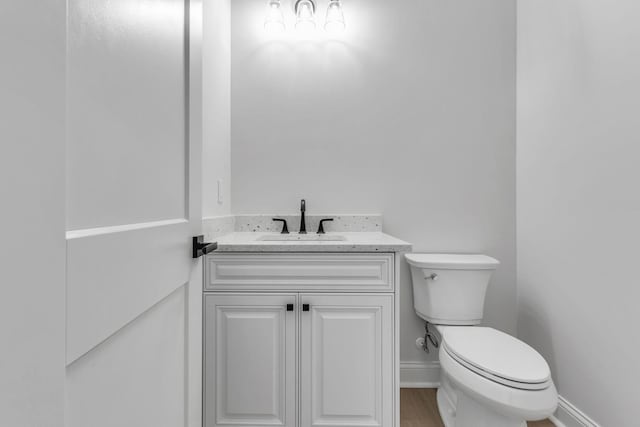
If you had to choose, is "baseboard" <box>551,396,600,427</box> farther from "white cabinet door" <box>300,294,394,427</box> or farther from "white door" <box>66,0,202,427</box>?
"white door" <box>66,0,202,427</box>

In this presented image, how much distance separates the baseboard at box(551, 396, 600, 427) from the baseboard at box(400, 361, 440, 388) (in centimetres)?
55

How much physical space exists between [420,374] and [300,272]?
1.08m

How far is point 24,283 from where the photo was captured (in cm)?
29

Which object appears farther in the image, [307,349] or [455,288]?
[455,288]

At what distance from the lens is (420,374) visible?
1.82m

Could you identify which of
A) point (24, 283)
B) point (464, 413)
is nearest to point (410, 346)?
point (464, 413)

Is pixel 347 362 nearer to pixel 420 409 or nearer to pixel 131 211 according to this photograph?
pixel 420 409

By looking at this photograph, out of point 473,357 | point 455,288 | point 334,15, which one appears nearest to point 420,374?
point 455,288

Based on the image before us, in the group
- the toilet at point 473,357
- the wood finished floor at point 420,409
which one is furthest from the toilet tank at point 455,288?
the wood finished floor at point 420,409

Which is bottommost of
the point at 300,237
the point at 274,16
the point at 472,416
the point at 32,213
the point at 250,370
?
the point at 472,416

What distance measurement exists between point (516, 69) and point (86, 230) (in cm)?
220

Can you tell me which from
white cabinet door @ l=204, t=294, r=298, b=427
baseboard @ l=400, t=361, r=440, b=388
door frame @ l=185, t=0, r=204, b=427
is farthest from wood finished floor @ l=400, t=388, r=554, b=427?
door frame @ l=185, t=0, r=204, b=427

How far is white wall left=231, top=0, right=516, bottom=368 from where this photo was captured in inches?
72.6

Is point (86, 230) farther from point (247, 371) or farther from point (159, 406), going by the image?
point (247, 371)
